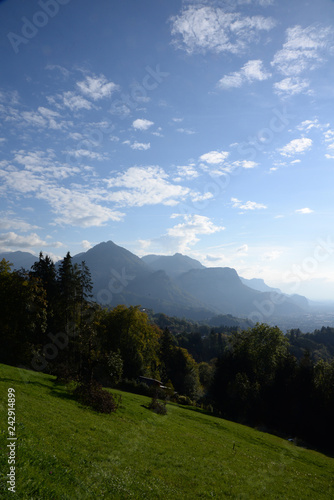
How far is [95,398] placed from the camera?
26531mm

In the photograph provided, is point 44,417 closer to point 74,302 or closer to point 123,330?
point 74,302

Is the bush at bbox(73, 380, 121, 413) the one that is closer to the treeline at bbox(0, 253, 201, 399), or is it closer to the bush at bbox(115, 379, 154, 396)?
the treeline at bbox(0, 253, 201, 399)

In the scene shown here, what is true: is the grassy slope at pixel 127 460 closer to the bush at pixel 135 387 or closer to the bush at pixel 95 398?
the bush at pixel 95 398

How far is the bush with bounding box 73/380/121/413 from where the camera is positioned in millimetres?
A: 25922

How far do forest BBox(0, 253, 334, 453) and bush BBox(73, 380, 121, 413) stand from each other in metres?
0.87

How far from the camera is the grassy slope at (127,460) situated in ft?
35.6

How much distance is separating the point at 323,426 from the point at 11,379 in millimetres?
52452

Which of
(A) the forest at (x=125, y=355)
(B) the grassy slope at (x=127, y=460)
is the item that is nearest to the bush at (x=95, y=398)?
(A) the forest at (x=125, y=355)

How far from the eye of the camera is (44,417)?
1786 centimetres

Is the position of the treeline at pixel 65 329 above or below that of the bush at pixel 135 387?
above

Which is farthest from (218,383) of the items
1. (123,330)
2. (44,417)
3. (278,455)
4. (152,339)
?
(44,417)

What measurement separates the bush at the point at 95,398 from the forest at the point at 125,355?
873 mm

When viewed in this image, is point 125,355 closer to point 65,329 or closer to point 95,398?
point 65,329

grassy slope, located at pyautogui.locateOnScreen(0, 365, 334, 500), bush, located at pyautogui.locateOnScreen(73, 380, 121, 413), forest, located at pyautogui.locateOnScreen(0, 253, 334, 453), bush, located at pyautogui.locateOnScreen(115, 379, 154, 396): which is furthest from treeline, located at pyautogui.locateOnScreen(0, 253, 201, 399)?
grassy slope, located at pyautogui.locateOnScreen(0, 365, 334, 500)
